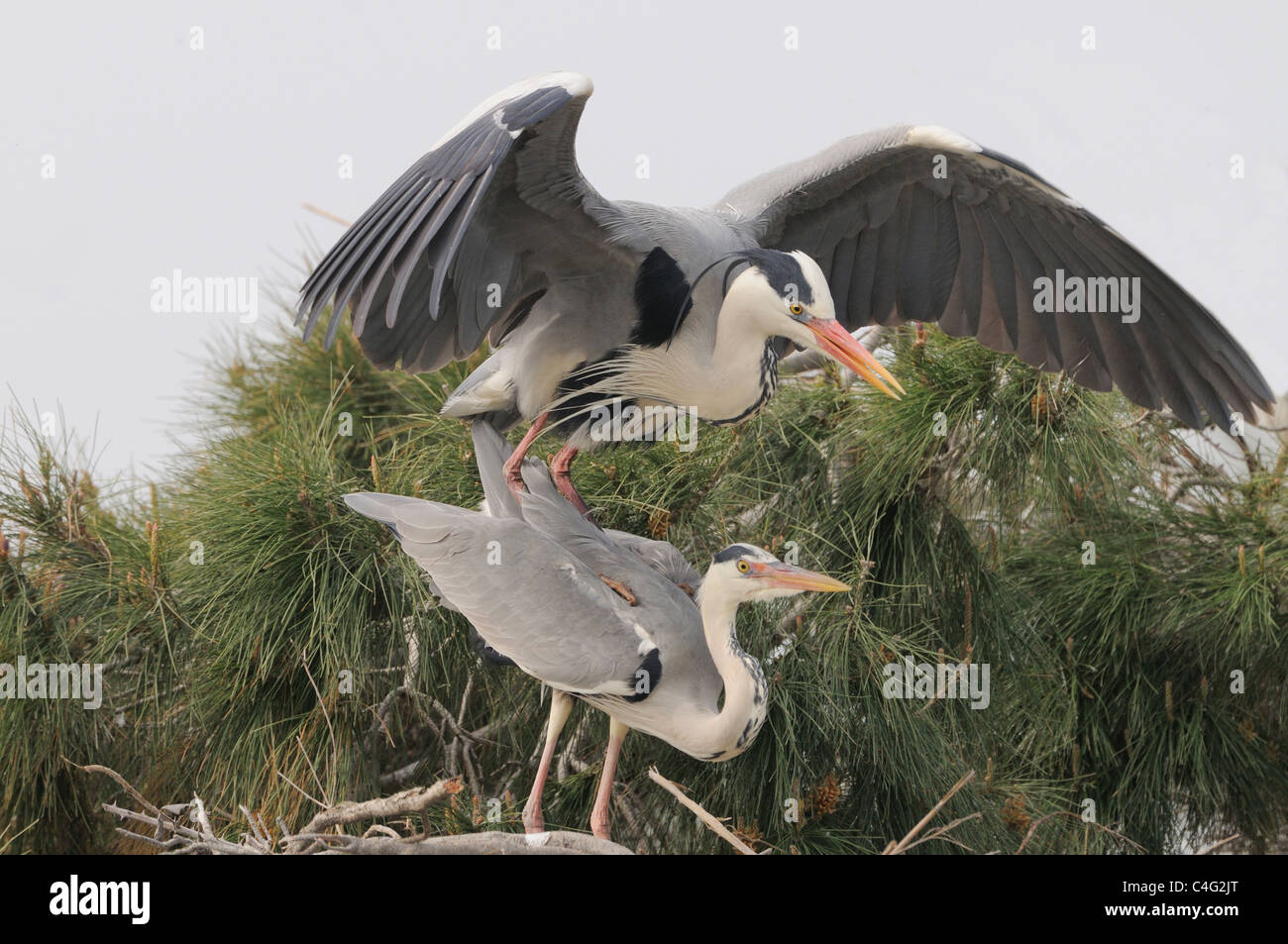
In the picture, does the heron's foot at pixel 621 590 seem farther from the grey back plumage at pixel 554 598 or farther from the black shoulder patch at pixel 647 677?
the black shoulder patch at pixel 647 677

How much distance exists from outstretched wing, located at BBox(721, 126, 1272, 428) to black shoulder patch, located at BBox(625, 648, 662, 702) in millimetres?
866

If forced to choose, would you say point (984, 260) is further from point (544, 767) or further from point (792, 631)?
point (544, 767)

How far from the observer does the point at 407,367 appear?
8.43 feet

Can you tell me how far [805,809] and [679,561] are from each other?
20.3 inches

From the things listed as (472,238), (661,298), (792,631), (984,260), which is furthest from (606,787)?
(984,260)

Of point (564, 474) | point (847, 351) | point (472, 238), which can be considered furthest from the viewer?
point (564, 474)

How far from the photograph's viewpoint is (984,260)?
9.50 feet

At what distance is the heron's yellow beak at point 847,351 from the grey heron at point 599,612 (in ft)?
1.08

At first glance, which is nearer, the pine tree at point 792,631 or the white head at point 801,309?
the white head at point 801,309

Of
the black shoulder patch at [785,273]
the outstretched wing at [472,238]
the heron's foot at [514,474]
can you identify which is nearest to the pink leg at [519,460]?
the heron's foot at [514,474]

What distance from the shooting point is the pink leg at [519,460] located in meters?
2.51

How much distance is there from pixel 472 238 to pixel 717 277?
1.38 ft
